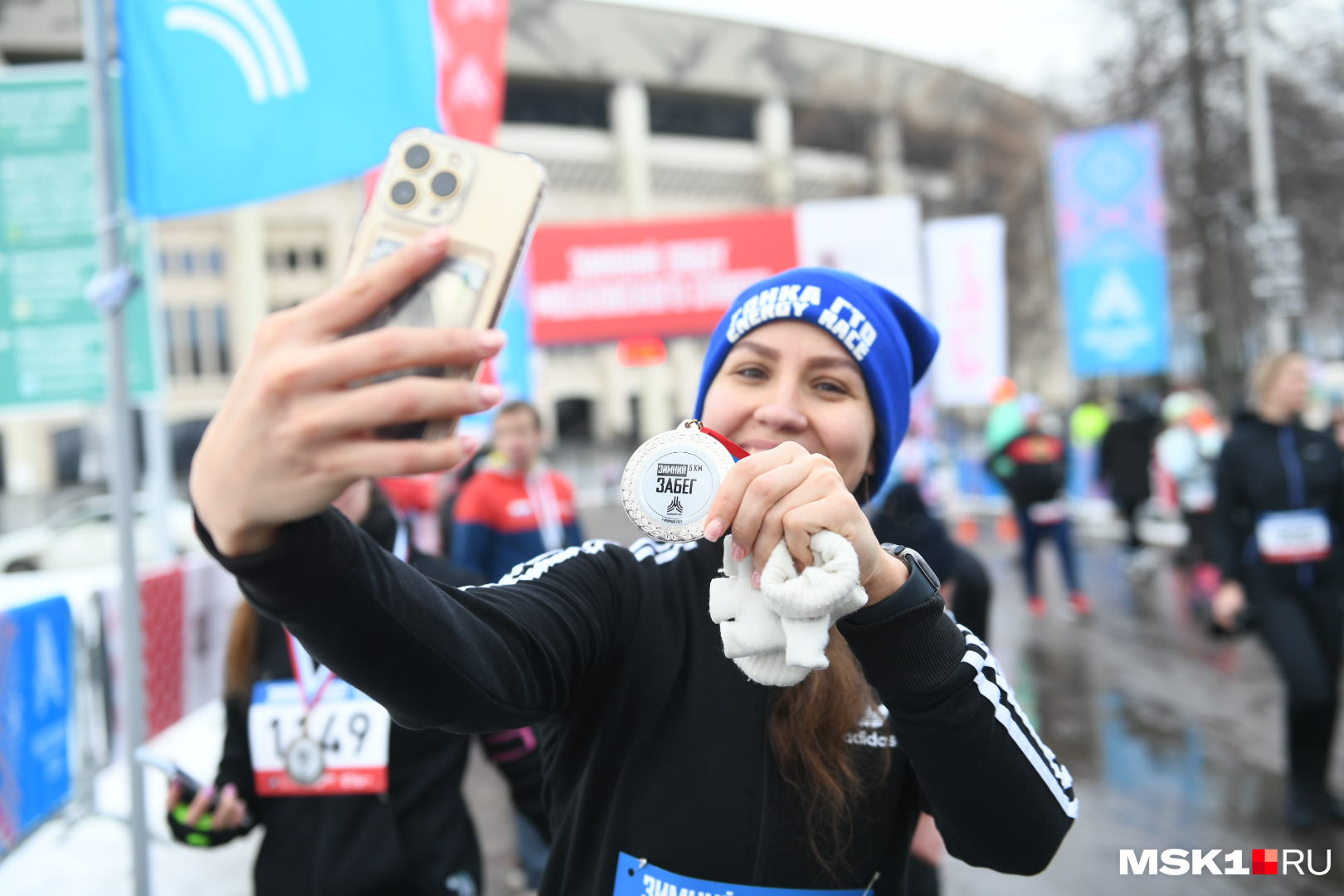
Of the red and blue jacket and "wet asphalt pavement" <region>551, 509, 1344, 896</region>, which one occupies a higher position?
the red and blue jacket

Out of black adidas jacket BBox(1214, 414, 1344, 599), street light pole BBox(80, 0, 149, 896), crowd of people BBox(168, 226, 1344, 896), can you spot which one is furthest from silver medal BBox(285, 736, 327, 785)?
black adidas jacket BBox(1214, 414, 1344, 599)

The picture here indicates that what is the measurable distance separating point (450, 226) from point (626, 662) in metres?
0.86

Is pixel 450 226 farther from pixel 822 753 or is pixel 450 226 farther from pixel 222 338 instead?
pixel 222 338

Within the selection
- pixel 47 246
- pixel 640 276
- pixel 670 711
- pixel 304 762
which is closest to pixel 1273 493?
pixel 670 711

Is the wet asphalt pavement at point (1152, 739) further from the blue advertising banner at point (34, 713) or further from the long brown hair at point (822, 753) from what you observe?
the blue advertising banner at point (34, 713)

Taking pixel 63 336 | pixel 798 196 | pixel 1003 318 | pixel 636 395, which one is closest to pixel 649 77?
pixel 798 196

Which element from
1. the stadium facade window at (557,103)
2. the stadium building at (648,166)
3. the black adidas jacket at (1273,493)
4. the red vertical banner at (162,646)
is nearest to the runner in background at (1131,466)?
the black adidas jacket at (1273,493)

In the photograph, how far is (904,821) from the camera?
147 cm

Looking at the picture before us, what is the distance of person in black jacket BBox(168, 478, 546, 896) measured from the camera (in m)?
2.24

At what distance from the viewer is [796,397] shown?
1.55m

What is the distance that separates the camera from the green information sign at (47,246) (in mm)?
5055

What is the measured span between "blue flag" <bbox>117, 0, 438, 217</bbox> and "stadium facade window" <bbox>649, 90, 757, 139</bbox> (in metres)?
46.0

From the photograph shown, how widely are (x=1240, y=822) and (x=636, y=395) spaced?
44.2m

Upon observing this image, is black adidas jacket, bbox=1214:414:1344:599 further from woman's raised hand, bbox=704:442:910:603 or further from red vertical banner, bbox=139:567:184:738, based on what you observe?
red vertical banner, bbox=139:567:184:738
